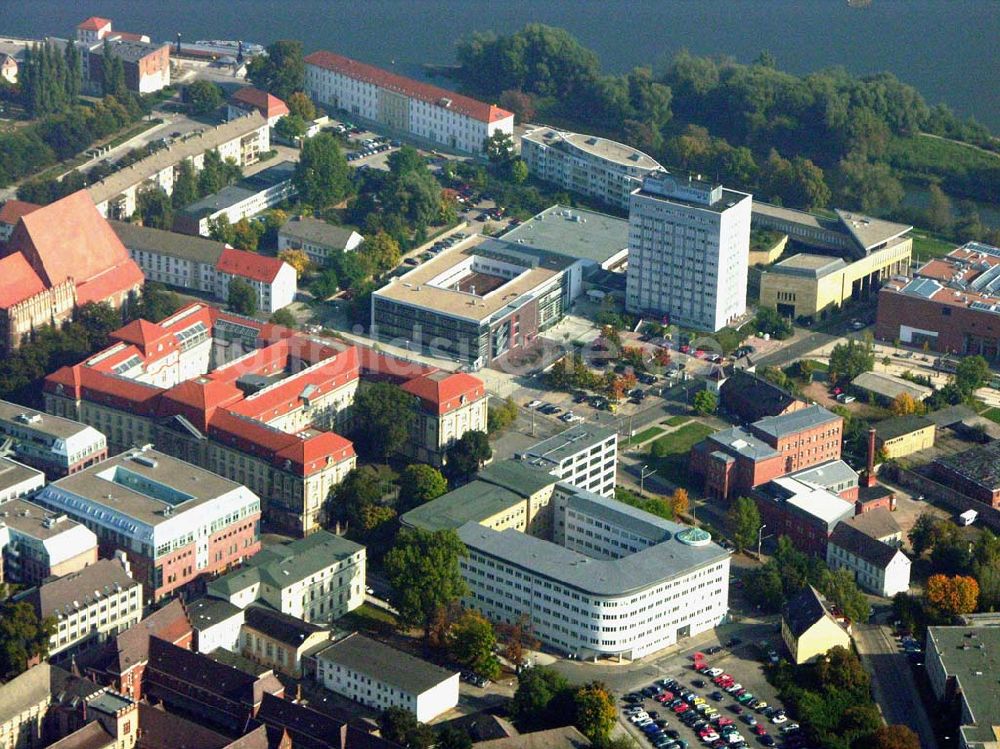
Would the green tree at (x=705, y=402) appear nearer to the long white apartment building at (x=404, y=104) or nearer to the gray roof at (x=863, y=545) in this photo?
the gray roof at (x=863, y=545)

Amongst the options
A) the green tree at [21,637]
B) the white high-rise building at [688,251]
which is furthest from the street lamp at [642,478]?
the green tree at [21,637]

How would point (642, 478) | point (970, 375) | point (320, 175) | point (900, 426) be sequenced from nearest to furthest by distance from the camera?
point (642, 478), point (900, 426), point (970, 375), point (320, 175)

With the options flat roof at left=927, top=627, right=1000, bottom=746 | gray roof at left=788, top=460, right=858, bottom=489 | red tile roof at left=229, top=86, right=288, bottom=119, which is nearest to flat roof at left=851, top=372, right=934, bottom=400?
gray roof at left=788, top=460, right=858, bottom=489

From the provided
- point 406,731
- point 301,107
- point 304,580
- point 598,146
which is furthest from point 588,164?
point 406,731

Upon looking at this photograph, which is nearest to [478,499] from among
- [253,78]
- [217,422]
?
[217,422]

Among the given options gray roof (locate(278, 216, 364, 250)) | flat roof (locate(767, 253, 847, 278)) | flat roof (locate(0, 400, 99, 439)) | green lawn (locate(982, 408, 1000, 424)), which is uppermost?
gray roof (locate(278, 216, 364, 250))

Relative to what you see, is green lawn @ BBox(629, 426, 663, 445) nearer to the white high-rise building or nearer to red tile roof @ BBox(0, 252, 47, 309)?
the white high-rise building

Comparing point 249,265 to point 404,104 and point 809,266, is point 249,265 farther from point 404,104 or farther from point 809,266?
point 809,266
